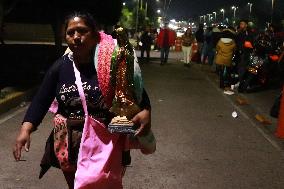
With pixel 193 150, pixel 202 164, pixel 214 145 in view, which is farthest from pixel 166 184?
pixel 214 145

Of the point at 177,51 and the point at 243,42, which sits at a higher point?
the point at 243,42

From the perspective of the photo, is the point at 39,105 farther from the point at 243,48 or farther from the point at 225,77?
the point at 225,77

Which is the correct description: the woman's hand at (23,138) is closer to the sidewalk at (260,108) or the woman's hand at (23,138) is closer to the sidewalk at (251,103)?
the sidewalk at (260,108)

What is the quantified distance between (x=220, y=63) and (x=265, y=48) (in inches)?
55.0

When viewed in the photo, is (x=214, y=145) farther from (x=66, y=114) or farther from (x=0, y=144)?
(x=66, y=114)

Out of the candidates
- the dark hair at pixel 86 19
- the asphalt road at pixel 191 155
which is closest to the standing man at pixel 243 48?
the asphalt road at pixel 191 155

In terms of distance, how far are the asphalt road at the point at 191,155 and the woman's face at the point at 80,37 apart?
2.58m

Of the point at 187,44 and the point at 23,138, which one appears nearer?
the point at 23,138

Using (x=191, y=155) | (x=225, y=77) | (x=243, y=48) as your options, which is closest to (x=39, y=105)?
(x=191, y=155)

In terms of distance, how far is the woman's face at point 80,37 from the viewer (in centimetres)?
316

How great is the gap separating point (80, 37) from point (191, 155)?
→ 161 inches

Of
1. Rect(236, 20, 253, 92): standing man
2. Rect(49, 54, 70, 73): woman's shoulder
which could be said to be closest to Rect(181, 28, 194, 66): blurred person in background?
Rect(236, 20, 253, 92): standing man

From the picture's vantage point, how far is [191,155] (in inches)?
273

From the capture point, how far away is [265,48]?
1365 cm
